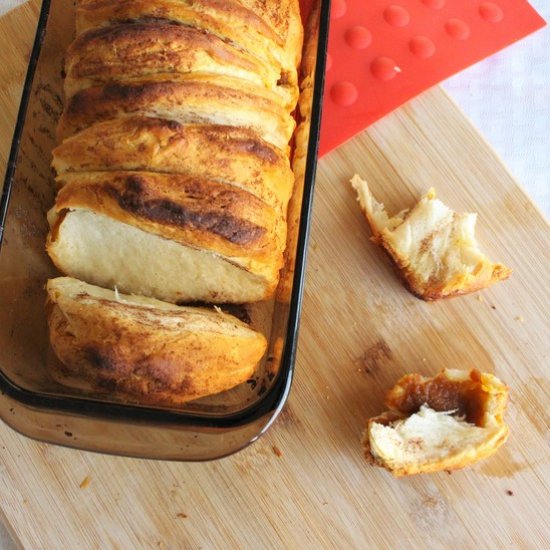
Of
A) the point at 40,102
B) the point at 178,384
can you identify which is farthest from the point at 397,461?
the point at 40,102

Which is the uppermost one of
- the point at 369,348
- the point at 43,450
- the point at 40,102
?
the point at 40,102

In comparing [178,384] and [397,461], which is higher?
[178,384]

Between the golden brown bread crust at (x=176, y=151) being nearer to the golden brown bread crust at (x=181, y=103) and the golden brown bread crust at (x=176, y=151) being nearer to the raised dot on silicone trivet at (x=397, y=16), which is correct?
the golden brown bread crust at (x=181, y=103)

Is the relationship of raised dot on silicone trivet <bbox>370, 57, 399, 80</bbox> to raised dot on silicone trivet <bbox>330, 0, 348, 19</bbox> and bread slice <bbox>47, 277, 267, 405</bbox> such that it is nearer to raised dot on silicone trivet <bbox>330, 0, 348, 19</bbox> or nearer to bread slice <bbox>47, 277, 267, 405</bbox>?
raised dot on silicone trivet <bbox>330, 0, 348, 19</bbox>

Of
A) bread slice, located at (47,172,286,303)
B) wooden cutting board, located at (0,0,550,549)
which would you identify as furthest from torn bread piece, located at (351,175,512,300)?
bread slice, located at (47,172,286,303)

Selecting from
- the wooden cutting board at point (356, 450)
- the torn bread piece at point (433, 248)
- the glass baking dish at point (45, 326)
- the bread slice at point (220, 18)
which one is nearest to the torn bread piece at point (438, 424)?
the wooden cutting board at point (356, 450)

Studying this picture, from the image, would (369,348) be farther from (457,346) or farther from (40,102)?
(40,102)
